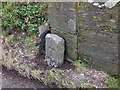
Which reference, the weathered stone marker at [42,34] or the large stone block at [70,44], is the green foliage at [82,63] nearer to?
the large stone block at [70,44]

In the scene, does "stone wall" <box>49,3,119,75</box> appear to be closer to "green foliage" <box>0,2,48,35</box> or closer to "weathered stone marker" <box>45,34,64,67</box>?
"weathered stone marker" <box>45,34,64,67</box>

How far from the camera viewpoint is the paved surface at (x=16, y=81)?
3.77 metres

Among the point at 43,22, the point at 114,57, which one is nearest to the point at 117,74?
the point at 114,57

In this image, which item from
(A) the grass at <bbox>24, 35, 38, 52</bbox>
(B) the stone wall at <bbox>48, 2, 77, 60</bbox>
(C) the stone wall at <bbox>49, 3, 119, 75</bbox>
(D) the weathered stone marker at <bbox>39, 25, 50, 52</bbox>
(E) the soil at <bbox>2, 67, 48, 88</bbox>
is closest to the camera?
(C) the stone wall at <bbox>49, 3, 119, 75</bbox>

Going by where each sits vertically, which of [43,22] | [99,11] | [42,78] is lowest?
[42,78]

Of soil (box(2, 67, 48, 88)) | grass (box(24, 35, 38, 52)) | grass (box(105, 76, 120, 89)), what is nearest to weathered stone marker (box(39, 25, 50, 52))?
grass (box(24, 35, 38, 52))

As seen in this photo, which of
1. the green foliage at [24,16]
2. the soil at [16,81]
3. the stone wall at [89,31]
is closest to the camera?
the stone wall at [89,31]

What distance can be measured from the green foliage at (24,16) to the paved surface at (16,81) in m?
0.79

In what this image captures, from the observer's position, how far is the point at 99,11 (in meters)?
3.28

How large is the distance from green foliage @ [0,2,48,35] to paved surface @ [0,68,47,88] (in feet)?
2.60

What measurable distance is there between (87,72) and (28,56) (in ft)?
3.53

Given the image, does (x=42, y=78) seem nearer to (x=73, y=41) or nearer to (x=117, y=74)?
(x=73, y=41)

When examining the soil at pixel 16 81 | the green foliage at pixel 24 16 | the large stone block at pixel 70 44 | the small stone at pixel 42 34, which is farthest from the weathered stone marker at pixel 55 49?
the green foliage at pixel 24 16

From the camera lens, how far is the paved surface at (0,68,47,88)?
3774 mm
